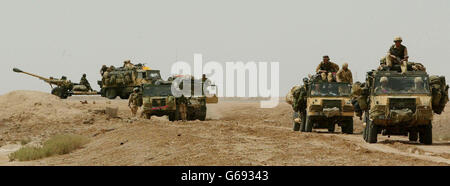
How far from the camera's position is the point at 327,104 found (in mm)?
20062

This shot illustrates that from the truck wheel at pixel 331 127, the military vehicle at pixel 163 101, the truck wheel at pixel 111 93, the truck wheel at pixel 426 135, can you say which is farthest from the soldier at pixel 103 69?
the truck wheel at pixel 426 135

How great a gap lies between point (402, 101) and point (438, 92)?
104 centimetres

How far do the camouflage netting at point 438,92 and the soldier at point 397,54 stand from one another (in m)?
0.89

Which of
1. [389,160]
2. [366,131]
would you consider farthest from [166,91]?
[389,160]

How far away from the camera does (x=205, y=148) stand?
13102mm

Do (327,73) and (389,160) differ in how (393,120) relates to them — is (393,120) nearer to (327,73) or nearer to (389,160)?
(389,160)

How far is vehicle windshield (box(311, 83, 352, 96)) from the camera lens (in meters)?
20.2

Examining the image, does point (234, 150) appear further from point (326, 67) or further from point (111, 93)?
point (111, 93)

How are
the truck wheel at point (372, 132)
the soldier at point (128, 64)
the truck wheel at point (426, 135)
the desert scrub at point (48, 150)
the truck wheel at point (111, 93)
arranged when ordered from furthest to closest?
1. the truck wheel at point (111, 93)
2. the soldier at point (128, 64)
3. the desert scrub at point (48, 150)
4. the truck wheel at point (372, 132)
5. the truck wheel at point (426, 135)

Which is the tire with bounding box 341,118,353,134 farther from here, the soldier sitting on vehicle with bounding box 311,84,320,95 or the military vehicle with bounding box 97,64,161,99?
the military vehicle with bounding box 97,64,161,99

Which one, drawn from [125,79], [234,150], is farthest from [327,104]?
[125,79]

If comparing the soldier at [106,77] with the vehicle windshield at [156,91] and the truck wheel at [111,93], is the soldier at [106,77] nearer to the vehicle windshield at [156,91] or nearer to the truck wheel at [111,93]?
the truck wheel at [111,93]

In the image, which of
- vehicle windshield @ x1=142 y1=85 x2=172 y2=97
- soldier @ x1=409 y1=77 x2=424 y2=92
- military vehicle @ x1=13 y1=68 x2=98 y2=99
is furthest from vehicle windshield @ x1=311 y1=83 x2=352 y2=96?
military vehicle @ x1=13 y1=68 x2=98 y2=99

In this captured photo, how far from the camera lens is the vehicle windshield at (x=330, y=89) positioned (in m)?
20.2
